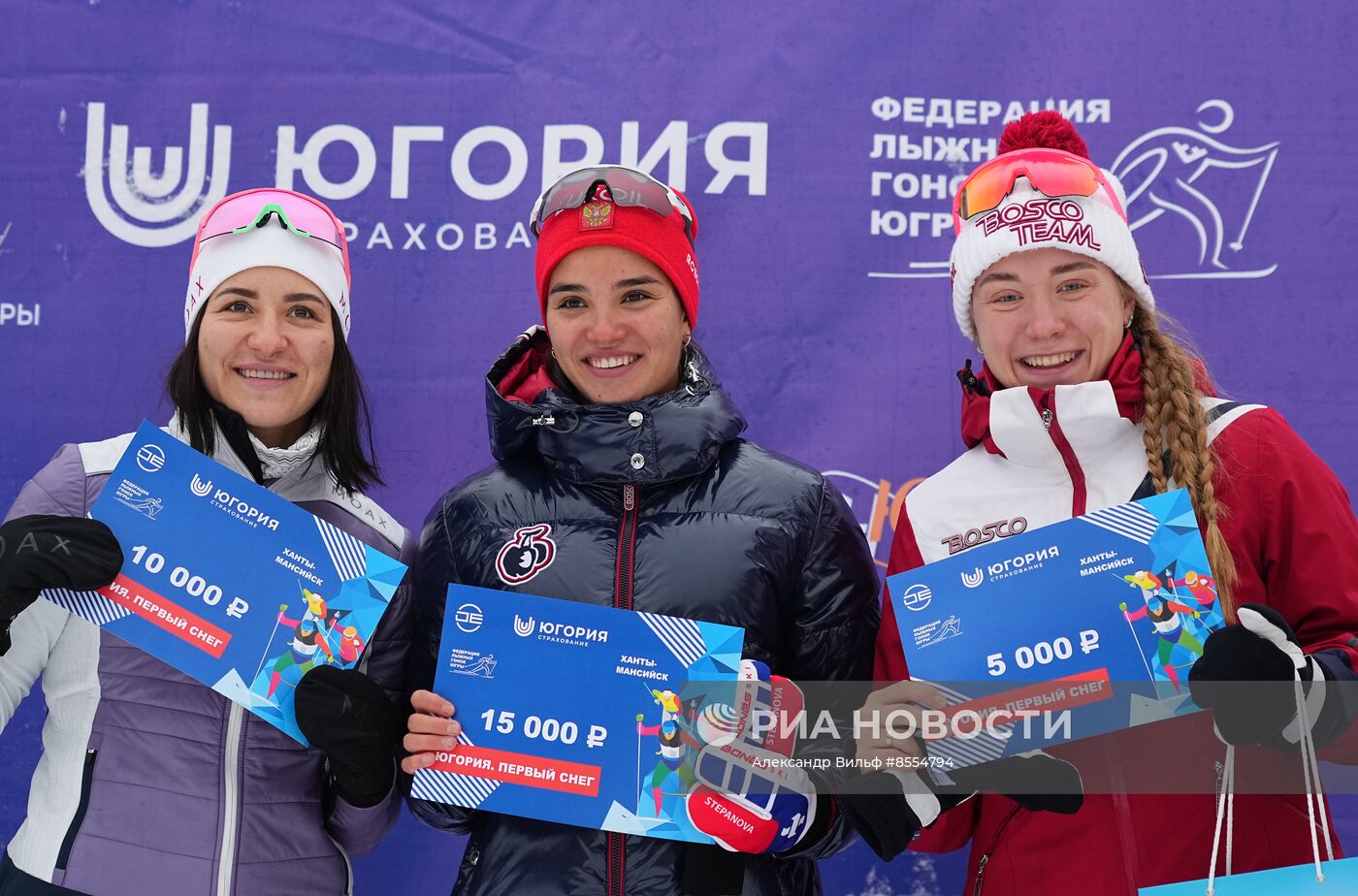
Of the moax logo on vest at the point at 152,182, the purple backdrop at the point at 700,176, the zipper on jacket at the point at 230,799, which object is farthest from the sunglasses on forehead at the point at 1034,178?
the moax logo on vest at the point at 152,182

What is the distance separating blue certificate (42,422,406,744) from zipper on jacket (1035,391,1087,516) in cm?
106

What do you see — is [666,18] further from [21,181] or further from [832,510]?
[21,181]

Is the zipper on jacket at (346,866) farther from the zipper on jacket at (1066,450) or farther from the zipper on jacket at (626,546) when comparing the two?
the zipper on jacket at (1066,450)

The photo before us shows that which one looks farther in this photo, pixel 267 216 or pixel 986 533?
pixel 267 216

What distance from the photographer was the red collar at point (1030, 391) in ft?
6.31

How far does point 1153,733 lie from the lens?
183 cm

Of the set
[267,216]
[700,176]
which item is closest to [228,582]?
[267,216]

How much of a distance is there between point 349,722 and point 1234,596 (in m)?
1.36

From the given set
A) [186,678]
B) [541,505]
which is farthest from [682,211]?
[186,678]

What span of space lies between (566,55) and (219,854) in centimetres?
196

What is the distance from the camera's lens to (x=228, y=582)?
Answer: 6.41ft

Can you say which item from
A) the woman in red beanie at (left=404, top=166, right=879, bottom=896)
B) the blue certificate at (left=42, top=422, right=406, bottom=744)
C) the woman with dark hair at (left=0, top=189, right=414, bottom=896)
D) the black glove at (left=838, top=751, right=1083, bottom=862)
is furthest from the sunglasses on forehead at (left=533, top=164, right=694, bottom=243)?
the black glove at (left=838, top=751, right=1083, bottom=862)

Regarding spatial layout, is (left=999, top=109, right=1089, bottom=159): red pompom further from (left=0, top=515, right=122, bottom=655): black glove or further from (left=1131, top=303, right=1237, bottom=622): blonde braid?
(left=0, top=515, right=122, bottom=655): black glove

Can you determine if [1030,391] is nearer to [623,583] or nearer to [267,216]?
[623,583]
